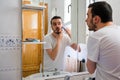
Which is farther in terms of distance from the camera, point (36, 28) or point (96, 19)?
point (36, 28)

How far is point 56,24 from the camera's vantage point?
5.93 feet

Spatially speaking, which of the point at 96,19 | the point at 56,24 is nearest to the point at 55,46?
the point at 56,24

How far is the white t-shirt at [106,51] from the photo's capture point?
119 cm

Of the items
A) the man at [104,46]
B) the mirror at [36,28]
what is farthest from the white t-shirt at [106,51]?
the mirror at [36,28]

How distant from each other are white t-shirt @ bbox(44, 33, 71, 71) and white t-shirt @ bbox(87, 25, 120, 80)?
1.85ft

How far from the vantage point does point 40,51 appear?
167 cm

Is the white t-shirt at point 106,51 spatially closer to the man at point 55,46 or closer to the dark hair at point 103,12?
the dark hair at point 103,12

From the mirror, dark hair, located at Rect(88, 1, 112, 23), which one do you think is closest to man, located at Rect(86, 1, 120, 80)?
dark hair, located at Rect(88, 1, 112, 23)

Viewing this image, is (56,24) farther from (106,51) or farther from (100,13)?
(106,51)

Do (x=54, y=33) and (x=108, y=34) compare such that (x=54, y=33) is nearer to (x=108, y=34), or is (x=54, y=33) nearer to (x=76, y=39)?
(x=76, y=39)

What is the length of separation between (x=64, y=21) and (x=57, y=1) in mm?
222

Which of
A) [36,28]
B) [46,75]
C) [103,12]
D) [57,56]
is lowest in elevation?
[46,75]

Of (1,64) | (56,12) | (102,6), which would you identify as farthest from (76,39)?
(1,64)

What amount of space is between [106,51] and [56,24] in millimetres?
737
